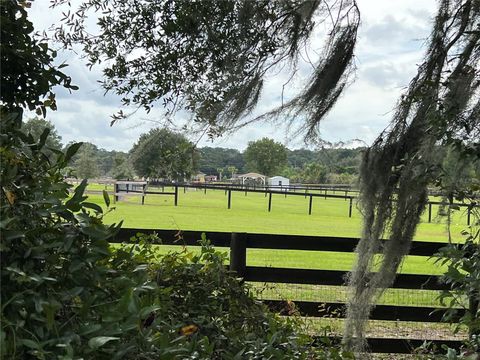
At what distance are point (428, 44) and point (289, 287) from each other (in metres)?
2.60

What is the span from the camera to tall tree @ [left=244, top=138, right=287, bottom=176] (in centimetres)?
303

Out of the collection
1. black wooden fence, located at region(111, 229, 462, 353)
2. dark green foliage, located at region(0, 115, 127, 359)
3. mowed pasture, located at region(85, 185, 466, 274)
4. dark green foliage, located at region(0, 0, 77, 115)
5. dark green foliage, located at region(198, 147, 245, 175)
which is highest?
dark green foliage, located at region(0, 0, 77, 115)

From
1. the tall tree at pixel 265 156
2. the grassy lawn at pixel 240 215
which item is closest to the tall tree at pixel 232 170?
the tall tree at pixel 265 156

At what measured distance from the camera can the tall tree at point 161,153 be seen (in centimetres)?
257

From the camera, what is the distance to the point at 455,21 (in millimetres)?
2631

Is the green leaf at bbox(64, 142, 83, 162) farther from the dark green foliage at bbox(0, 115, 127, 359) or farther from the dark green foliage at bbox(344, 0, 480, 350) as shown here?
the dark green foliage at bbox(344, 0, 480, 350)

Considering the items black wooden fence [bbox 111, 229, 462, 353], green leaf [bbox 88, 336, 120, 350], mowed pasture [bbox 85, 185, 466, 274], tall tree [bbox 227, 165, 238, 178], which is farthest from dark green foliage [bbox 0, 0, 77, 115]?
tall tree [bbox 227, 165, 238, 178]

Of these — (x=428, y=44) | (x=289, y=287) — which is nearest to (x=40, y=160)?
(x=428, y=44)

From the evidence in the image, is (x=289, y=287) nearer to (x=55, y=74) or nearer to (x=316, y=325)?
(x=316, y=325)

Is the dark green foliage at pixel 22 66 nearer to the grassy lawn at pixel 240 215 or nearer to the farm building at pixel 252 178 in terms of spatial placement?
the farm building at pixel 252 178

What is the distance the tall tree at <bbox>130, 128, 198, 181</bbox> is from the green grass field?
14.2 inches

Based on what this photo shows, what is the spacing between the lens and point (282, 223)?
13.7 m

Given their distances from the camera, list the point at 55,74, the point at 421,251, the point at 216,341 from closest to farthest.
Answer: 1. the point at 55,74
2. the point at 216,341
3. the point at 421,251

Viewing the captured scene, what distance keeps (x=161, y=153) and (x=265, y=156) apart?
2.95 ft
